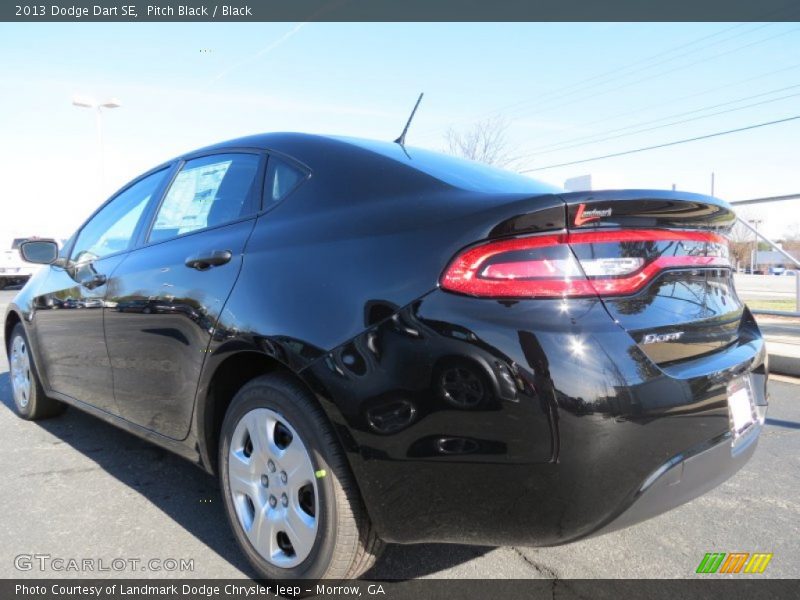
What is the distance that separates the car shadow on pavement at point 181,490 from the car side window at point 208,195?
1.29 m

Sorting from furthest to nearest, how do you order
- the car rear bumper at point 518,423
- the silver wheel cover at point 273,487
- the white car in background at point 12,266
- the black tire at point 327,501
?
the white car in background at point 12,266, the silver wheel cover at point 273,487, the black tire at point 327,501, the car rear bumper at point 518,423

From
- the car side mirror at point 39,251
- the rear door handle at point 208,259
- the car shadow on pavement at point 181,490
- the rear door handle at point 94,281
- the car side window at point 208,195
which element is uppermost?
the car side window at point 208,195

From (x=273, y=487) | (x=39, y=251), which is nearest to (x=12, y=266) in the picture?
(x=39, y=251)

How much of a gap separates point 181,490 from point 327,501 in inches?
60.4

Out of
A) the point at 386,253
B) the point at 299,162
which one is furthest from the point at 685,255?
the point at 299,162

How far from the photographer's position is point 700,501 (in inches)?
114

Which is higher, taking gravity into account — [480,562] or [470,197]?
[470,197]

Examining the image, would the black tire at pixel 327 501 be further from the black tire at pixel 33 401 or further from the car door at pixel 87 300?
the black tire at pixel 33 401

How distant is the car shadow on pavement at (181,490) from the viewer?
92.2 inches

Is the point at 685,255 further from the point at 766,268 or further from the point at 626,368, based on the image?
the point at 766,268

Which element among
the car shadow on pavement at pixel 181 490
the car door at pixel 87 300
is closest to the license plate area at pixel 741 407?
the car shadow on pavement at pixel 181 490

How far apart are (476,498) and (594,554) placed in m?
1.03

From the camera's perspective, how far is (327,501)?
6.13ft

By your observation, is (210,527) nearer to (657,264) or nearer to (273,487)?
(273,487)
